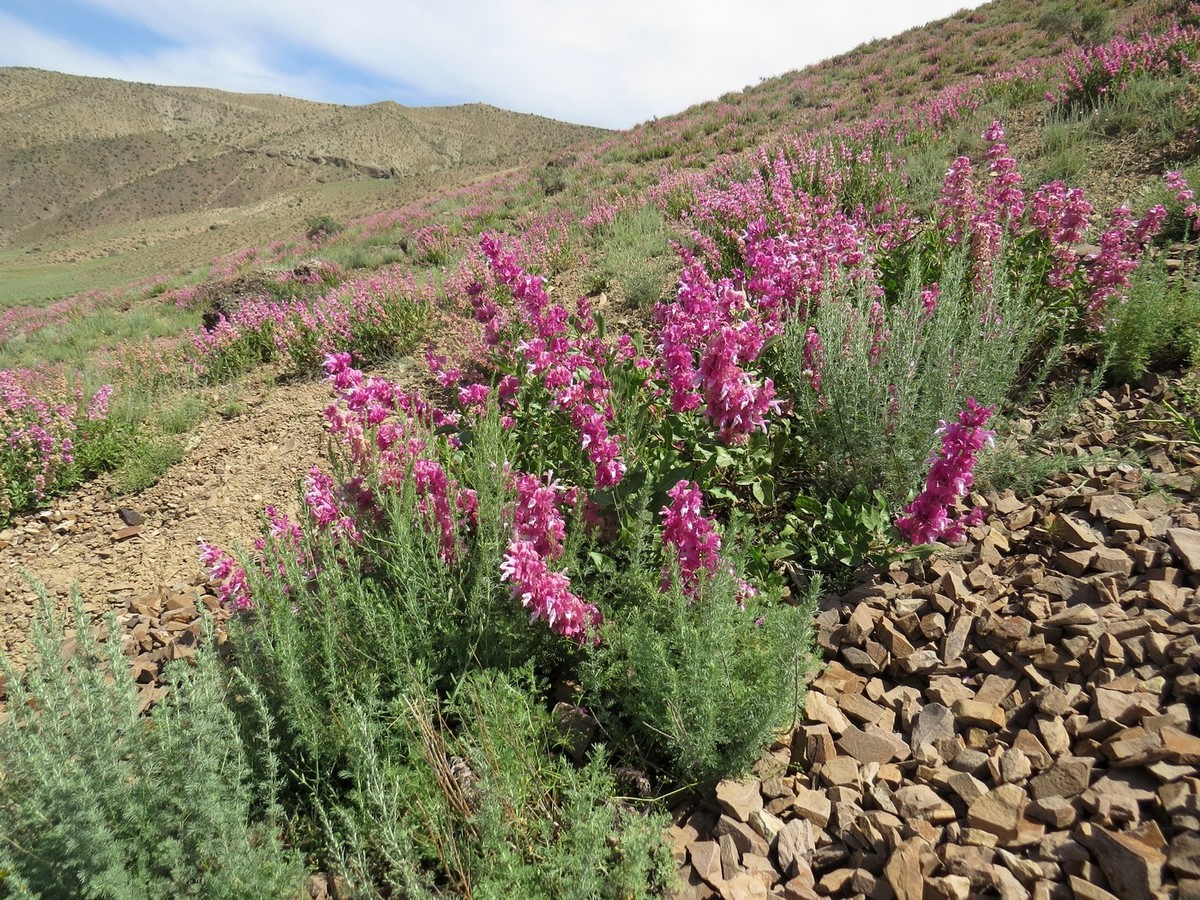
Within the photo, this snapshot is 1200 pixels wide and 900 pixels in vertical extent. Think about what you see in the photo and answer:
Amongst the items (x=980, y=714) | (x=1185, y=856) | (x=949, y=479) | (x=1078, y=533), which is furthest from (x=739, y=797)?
(x=1078, y=533)

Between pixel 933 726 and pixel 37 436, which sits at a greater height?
pixel 37 436

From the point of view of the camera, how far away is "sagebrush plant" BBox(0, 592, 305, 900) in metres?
1.72

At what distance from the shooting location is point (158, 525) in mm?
4562

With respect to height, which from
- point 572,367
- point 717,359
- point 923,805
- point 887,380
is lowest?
point 923,805

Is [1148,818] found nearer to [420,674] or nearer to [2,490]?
[420,674]

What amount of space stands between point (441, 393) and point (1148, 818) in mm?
5115

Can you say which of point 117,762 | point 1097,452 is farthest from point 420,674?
point 1097,452

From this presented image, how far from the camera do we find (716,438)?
297 centimetres

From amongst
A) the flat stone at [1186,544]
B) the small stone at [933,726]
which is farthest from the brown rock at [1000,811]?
the flat stone at [1186,544]

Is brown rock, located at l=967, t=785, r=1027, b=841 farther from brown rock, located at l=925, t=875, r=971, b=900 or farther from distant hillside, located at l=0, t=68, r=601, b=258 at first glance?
distant hillside, located at l=0, t=68, r=601, b=258

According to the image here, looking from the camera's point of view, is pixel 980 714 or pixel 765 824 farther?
pixel 980 714

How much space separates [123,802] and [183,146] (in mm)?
85170

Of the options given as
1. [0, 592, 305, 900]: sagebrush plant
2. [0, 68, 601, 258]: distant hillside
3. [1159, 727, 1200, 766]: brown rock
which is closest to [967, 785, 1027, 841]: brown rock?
[1159, 727, 1200, 766]: brown rock

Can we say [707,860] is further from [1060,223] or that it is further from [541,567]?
[1060,223]
